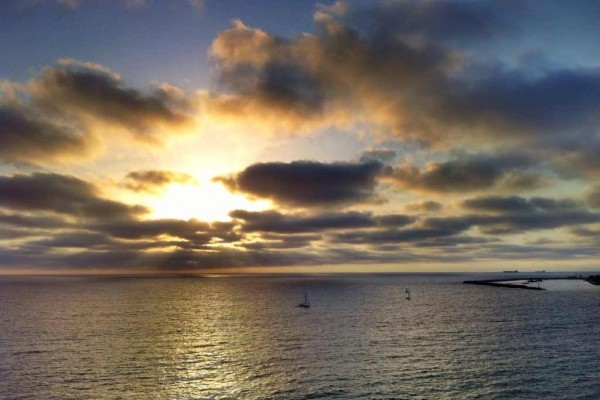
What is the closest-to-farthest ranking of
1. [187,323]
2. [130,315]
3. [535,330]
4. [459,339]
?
1. [459,339]
2. [535,330]
3. [187,323]
4. [130,315]

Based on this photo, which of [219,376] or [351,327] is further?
[351,327]

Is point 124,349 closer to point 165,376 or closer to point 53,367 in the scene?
point 53,367

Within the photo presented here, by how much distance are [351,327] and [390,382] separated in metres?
42.0

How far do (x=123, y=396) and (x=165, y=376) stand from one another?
8287 millimetres

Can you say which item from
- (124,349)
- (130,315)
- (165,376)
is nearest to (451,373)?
(165,376)

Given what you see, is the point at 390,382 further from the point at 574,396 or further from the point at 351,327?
the point at 351,327

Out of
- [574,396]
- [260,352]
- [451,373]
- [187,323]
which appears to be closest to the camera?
[574,396]

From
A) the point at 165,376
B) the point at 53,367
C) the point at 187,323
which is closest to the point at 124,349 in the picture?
the point at 53,367

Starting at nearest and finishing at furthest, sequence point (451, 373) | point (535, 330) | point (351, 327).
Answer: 1. point (451, 373)
2. point (535, 330)
3. point (351, 327)

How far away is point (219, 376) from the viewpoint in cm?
5378

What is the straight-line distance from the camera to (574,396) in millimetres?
44125

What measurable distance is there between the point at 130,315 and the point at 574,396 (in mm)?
105090

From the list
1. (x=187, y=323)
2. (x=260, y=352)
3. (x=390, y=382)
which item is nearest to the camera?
(x=390, y=382)

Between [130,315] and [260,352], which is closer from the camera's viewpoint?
[260,352]
